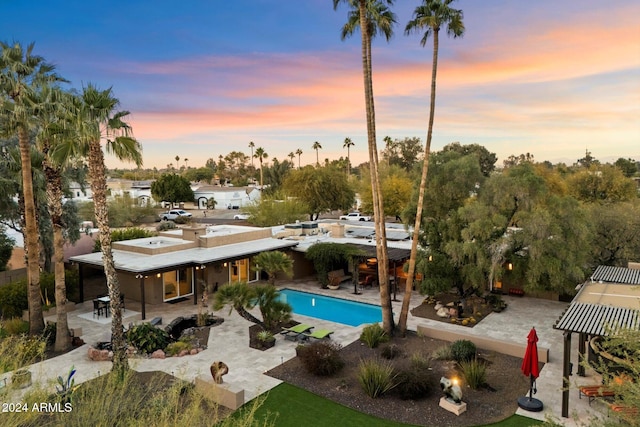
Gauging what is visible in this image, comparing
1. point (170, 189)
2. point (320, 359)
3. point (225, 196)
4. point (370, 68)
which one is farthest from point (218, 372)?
point (225, 196)

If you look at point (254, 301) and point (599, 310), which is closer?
point (599, 310)

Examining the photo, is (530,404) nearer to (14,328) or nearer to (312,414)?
(312,414)

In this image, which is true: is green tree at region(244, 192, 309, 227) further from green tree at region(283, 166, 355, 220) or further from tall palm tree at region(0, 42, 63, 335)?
tall palm tree at region(0, 42, 63, 335)

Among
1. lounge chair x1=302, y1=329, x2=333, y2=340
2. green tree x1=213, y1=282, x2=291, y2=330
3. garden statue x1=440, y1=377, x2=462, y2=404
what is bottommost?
lounge chair x1=302, y1=329, x2=333, y2=340

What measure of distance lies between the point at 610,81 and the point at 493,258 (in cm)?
1387

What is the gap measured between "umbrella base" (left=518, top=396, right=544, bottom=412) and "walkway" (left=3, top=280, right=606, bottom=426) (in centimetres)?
13

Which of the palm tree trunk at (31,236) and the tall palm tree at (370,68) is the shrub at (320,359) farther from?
the palm tree trunk at (31,236)

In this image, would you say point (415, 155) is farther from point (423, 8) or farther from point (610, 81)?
point (423, 8)

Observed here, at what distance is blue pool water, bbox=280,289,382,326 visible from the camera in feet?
61.6

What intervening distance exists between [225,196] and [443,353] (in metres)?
67.7

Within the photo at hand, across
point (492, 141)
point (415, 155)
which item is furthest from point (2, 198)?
point (415, 155)

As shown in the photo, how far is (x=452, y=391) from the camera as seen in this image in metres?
10.2

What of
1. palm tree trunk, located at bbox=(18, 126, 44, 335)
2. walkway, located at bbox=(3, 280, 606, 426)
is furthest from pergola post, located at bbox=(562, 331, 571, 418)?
palm tree trunk, located at bbox=(18, 126, 44, 335)

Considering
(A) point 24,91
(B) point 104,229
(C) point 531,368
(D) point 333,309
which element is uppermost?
(A) point 24,91
